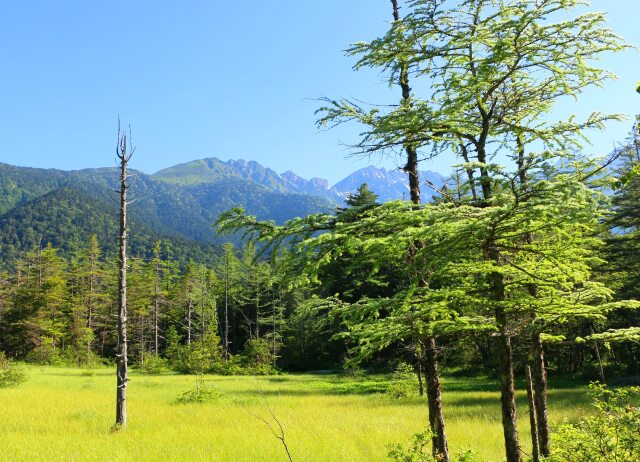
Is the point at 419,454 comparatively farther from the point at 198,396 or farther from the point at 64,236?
the point at 64,236

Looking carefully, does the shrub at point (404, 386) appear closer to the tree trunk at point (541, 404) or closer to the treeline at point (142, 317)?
A: the tree trunk at point (541, 404)

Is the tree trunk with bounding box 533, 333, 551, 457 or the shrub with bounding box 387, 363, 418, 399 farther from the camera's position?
the shrub with bounding box 387, 363, 418, 399

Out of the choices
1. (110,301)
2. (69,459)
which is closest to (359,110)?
(69,459)

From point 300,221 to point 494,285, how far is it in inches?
115

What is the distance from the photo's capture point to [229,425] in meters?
15.0

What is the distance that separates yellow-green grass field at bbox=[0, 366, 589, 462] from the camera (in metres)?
10.6

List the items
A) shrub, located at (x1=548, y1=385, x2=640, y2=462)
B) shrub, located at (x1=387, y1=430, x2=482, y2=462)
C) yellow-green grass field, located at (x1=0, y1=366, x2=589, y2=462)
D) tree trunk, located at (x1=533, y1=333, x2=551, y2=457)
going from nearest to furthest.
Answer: shrub, located at (x1=548, y1=385, x2=640, y2=462) < shrub, located at (x1=387, y1=430, x2=482, y2=462) < tree trunk, located at (x1=533, y1=333, x2=551, y2=457) < yellow-green grass field, located at (x1=0, y1=366, x2=589, y2=462)

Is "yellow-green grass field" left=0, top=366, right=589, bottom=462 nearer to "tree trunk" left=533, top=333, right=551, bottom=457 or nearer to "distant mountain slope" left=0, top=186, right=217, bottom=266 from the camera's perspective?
"tree trunk" left=533, top=333, right=551, bottom=457

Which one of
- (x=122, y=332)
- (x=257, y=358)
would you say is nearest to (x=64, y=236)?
(x=257, y=358)

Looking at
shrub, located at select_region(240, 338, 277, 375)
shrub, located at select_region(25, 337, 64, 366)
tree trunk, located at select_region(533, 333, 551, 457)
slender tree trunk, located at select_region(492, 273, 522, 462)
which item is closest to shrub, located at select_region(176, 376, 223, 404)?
tree trunk, located at select_region(533, 333, 551, 457)

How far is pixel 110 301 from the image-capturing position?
64750 mm

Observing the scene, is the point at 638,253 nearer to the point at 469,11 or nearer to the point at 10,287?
the point at 469,11

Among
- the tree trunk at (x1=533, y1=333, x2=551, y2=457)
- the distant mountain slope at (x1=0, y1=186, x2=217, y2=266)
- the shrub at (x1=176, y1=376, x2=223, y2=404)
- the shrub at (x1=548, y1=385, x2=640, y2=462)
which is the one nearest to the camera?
the shrub at (x1=548, y1=385, x2=640, y2=462)

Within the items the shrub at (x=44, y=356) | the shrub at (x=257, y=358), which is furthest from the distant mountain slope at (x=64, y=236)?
the shrub at (x=257, y=358)
